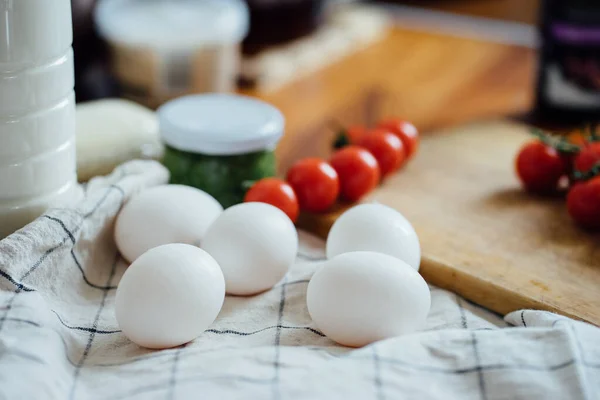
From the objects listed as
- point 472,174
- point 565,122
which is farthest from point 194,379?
point 565,122

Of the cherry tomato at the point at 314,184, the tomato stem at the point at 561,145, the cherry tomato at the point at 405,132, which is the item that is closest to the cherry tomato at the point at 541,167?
the tomato stem at the point at 561,145

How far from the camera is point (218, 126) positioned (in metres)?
0.90

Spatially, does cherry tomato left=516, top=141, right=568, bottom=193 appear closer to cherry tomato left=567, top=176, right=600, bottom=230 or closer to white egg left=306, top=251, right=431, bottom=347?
cherry tomato left=567, top=176, right=600, bottom=230

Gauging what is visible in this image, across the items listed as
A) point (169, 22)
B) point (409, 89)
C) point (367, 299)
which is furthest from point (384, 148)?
point (409, 89)

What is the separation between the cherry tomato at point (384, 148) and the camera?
1.07m

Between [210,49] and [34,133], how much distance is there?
2.61 ft

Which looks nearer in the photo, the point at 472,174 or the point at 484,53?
the point at 472,174

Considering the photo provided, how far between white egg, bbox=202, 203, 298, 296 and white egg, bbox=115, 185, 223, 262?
0.04 m

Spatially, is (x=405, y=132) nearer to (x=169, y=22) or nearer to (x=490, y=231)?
(x=490, y=231)

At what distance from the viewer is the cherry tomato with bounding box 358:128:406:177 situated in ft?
3.52

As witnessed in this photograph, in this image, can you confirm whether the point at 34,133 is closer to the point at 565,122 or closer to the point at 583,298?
the point at 583,298

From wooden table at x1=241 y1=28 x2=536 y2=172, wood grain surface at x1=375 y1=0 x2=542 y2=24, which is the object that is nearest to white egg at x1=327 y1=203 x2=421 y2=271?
wooden table at x1=241 y1=28 x2=536 y2=172

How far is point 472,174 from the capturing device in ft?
3.78

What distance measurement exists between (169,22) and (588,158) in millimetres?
851
